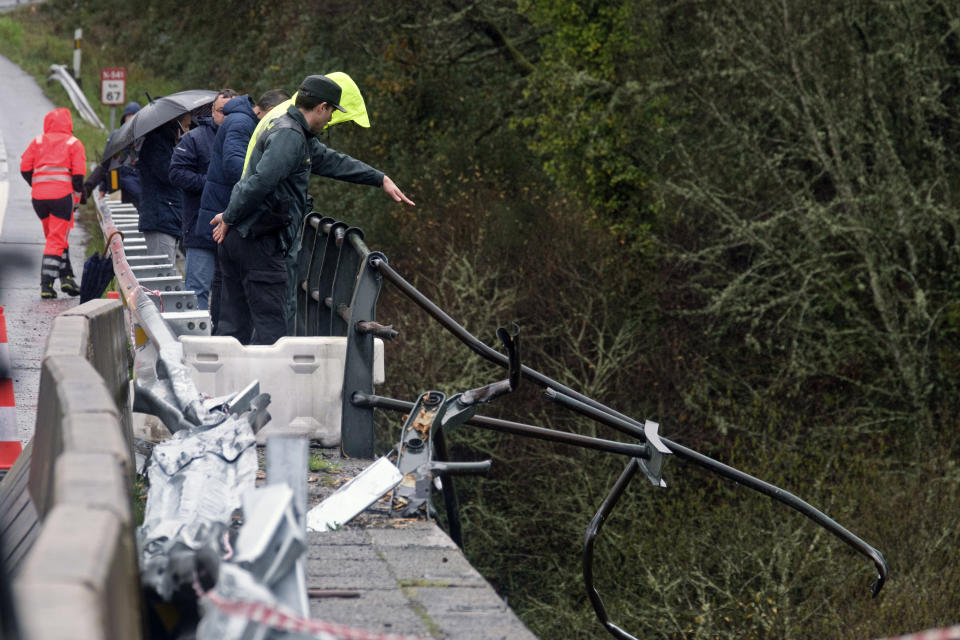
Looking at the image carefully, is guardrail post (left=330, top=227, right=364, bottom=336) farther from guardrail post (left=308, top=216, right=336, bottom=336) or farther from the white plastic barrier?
guardrail post (left=308, top=216, right=336, bottom=336)

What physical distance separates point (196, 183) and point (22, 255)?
5978 mm

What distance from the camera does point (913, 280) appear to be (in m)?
16.8

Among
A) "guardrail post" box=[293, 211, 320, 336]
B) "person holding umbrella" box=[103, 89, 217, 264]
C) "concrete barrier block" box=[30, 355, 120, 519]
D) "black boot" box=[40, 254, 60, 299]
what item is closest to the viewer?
"concrete barrier block" box=[30, 355, 120, 519]

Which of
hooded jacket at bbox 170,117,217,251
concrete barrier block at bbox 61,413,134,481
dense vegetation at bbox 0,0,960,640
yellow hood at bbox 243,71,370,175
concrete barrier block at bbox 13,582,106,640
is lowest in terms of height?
dense vegetation at bbox 0,0,960,640

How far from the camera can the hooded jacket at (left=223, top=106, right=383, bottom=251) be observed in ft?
20.2

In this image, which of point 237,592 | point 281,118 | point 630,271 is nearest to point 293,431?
point 281,118

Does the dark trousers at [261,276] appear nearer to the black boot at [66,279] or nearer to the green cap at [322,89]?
the green cap at [322,89]

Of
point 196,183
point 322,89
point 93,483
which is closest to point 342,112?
point 322,89

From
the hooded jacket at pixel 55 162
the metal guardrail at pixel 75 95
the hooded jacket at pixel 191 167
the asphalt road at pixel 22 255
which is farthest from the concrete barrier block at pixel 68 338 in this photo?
the metal guardrail at pixel 75 95

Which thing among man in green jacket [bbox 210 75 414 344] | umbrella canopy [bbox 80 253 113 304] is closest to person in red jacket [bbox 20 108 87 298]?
umbrella canopy [bbox 80 253 113 304]

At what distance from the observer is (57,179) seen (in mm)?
13359

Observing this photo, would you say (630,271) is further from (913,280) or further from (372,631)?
(372,631)

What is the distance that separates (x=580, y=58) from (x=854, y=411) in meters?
6.97

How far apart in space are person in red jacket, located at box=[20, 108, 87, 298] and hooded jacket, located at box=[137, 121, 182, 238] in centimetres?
302
